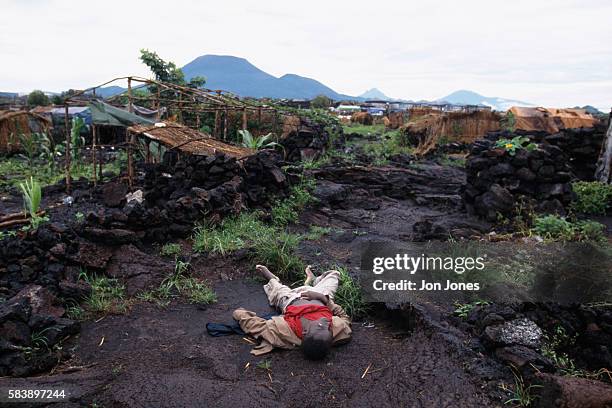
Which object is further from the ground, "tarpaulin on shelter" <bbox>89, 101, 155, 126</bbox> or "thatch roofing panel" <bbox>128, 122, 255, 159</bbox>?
"tarpaulin on shelter" <bbox>89, 101, 155, 126</bbox>

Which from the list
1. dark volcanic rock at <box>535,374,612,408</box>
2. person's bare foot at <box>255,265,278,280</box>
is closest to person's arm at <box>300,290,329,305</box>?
person's bare foot at <box>255,265,278,280</box>

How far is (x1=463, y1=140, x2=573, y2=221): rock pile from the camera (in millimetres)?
8195

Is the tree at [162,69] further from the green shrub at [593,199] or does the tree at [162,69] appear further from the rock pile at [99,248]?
the green shrub at [593,199]

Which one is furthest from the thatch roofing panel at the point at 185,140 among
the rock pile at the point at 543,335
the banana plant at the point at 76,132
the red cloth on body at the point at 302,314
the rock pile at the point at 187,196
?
the rock pile at the point at 543,335

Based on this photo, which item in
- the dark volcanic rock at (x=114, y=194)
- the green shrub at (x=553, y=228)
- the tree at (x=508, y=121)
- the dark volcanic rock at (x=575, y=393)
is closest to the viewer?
the dark volcanic rock at (x=575, y=393)

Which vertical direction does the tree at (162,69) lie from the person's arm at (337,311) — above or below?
above

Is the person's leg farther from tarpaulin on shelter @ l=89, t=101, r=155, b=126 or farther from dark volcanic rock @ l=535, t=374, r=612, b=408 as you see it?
tarpaulin on shelter @ l=89, t=101, r=155, b=126

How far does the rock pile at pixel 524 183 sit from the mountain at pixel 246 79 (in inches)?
4889

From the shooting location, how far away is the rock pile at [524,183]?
8.20 metres

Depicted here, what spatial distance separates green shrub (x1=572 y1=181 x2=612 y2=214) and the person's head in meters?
6.54

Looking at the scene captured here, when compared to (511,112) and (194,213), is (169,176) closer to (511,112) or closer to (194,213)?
(194,213)

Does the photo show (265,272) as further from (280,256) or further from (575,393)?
(575,393)

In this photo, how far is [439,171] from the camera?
48.3 ft

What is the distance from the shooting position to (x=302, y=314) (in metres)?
4.42
